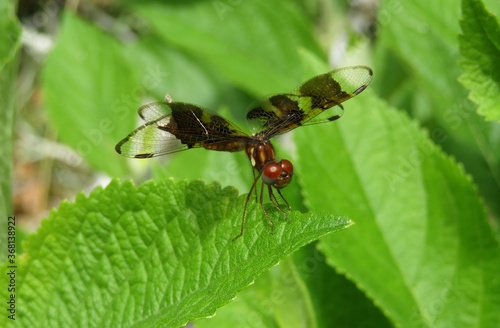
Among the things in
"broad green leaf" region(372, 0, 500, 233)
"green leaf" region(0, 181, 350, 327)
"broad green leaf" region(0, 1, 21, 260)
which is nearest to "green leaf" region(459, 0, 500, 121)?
"green leaf" region(0, 181, 350, 327)

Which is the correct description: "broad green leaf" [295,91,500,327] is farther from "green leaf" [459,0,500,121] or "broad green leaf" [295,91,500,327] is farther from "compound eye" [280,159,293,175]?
"green leaf" [459,0,500,121]

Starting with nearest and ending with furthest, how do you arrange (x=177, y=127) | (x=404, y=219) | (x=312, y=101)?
(x=177, y=127) → (x=312, y=101) → (x=404, y=219)

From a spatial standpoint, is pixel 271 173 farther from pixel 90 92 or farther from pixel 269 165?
pixel 90 92

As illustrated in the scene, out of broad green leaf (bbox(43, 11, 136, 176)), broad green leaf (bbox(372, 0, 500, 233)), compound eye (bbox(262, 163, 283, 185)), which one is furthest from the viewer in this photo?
broad green leaf (bbox(43, 11, 136, 176))

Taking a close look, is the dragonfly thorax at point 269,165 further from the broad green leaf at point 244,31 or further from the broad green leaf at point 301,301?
the broad green leaf at point 244,31

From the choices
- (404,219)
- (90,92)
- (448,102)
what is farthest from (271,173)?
(90,92)
